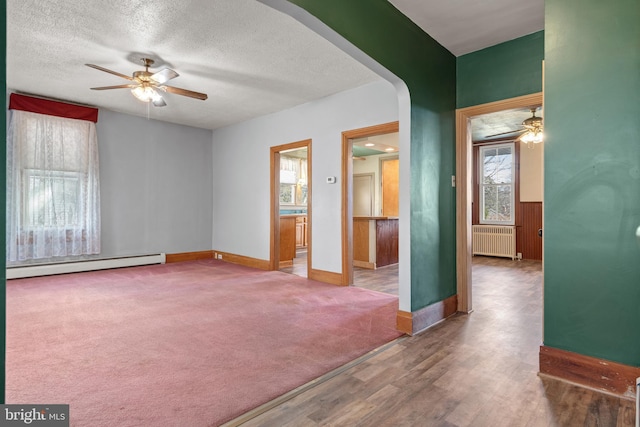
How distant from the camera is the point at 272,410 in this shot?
180cm

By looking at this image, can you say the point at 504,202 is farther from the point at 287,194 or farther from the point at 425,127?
the point at 425,127

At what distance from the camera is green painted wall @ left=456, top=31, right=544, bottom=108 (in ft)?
9.93

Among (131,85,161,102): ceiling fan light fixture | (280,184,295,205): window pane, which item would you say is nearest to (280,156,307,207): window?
(280,184,295,205): window pane

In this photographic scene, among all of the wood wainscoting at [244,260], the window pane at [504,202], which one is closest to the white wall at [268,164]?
the wood wainscoting at [244,260]

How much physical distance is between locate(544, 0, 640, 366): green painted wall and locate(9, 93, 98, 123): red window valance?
6.19 metres

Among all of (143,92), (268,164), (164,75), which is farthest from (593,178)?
(268,164)

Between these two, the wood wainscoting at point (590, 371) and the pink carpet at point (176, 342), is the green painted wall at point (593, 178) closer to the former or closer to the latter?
the wood wainscoting at point (590, 371)

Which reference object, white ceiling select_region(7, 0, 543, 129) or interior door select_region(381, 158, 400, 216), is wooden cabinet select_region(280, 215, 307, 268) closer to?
white ceiling select_region(7, 0, 543, 129)

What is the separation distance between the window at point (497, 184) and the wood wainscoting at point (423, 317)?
5.21m

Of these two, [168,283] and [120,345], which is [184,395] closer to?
[120,345]

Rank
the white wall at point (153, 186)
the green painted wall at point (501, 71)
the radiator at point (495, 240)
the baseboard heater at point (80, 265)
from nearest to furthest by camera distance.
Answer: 1. the green painted wall at point (501, 71)
2. the baseboard heater at point (80, 265)
3. the white wall at point (153, 186)
4. the radiator at point (495, 240)

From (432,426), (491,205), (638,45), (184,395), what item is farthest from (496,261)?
(184,395)

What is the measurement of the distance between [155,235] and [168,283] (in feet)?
6.38

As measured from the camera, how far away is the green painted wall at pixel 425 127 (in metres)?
2.56
